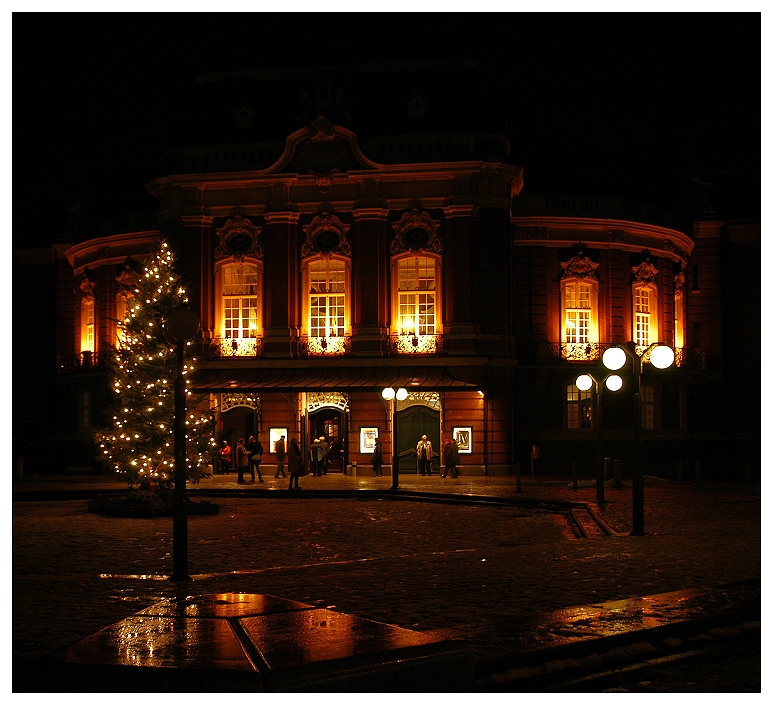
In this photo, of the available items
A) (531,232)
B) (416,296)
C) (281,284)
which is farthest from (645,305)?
(281,284)

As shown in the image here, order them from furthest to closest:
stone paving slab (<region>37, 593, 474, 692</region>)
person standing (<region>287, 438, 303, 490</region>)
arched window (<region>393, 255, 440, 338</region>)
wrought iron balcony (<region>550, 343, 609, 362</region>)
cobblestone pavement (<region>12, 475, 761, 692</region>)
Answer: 1. wrought iron balcony (<region>550, 343, 609, 362</region>)
2. arched window (<region>393, 255, 440, 338</region>)
3. person standing (<region>287, 438, 303, 490</region>)
4. cobblestone pavement (<region>12, 475, 761, 692</region>)
5. stone paving slab (<region>37, 593, 474, 692</region>)

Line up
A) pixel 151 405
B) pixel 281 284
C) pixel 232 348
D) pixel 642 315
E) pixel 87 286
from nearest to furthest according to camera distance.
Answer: pixel 151 405
pixel 281 284
pixel 232 348
pixel 642 315
pixel 87 286

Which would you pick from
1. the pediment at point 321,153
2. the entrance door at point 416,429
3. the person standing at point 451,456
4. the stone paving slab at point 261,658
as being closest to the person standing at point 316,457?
the entrance door at point 416,429

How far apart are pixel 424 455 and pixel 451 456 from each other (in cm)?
164

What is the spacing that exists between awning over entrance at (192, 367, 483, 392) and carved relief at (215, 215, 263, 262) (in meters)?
4.24

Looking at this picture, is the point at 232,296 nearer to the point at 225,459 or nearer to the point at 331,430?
the point at 225,459

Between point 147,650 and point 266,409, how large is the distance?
31.7 m

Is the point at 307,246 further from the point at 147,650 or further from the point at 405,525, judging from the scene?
the point at 147,650

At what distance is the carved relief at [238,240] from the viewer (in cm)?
3925

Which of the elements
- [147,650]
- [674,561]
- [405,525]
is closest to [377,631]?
[147,650]

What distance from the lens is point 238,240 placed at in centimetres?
3947

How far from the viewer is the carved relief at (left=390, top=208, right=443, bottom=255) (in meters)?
38.3

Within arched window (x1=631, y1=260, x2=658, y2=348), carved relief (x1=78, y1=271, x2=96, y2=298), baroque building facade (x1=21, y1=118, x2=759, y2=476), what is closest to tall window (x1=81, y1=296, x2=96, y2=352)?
carved relief (x1=78, y1=271, x2=96, y2=298)

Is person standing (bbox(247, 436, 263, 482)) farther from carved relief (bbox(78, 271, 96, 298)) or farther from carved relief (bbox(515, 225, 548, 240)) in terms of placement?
carved relief (bbox(78, 271, 96, 298))
